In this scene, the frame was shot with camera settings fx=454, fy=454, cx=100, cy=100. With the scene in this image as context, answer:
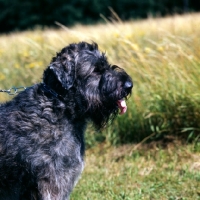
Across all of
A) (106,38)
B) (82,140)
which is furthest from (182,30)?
(82,140)

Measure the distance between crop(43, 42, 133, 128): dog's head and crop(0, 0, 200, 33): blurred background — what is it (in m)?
38.3

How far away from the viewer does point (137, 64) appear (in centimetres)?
788

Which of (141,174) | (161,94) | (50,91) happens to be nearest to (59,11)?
(161,94)

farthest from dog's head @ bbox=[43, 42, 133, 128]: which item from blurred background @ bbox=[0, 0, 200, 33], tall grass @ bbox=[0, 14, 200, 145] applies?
blurred background @ bbox=[0, 0, 200, 33]

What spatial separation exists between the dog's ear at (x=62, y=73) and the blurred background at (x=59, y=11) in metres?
38.4

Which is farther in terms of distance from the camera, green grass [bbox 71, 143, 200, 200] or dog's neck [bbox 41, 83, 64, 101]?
green grass [bbox 71, 143, 200, 200]

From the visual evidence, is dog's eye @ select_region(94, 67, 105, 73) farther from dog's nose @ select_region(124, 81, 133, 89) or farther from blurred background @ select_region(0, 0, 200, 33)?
blurred background @ select_region(0, 0, 200, 33)

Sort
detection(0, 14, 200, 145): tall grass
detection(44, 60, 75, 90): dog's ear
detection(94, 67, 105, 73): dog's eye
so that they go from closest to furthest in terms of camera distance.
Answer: detection(44, 60, 75, 90): dog's ear → detection(94, 67, 105, 73): dog's eye → detection(0, 14, 200, 145): tall grass

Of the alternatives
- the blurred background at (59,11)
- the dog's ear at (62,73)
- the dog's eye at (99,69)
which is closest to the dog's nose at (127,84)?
the dog's eye at (99,69)

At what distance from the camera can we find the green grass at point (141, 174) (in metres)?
5.95

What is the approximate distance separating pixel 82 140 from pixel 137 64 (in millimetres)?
3307

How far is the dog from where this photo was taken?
4.49m

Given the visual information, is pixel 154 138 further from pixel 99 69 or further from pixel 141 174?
pixel 99 69

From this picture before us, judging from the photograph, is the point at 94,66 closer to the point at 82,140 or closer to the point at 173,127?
the point at 82,140
